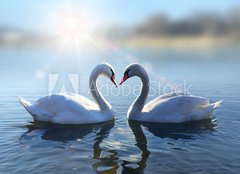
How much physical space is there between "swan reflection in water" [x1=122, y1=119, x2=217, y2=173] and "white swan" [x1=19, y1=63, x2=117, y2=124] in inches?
35.6

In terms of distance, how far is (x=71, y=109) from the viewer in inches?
416

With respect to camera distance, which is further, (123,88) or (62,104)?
(123,88)

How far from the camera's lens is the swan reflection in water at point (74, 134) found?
8008 mm

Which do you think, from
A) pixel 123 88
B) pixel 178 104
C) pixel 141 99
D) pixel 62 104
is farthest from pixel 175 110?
pixel 123 88

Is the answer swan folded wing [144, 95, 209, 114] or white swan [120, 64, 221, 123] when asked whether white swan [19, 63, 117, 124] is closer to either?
white swan [120, 64, 221, 123]

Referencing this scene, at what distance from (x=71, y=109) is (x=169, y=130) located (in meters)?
2.68

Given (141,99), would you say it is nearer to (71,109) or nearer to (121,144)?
(71,109)

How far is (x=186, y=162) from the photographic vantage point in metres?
7.57

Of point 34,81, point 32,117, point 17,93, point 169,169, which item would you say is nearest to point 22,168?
point 169,169

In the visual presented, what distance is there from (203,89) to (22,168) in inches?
394

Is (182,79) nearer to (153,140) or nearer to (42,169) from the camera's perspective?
(153,140)

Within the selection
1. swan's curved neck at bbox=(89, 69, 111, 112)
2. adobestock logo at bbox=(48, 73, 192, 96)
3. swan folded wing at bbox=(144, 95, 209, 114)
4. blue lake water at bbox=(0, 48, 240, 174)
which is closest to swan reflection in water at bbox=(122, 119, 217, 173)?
blue lake water at bbox=(0, 48, 240, 174)

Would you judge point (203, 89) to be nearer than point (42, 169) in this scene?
No

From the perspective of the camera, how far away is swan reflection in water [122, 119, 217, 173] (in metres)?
9.07
